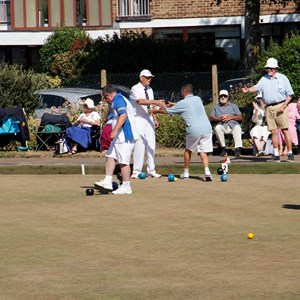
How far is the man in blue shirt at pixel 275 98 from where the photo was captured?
1934cm

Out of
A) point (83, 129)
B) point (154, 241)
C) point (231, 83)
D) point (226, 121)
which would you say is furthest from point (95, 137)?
point (154, 241)

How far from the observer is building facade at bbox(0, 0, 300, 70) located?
49.1 meters

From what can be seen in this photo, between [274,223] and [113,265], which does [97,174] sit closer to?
[274,223]

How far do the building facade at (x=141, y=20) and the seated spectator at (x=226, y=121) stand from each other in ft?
87.6

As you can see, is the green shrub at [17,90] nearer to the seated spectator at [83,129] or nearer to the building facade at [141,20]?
the seated spectator at [83,129]

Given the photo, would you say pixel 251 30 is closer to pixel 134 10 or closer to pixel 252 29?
pixel 252 29

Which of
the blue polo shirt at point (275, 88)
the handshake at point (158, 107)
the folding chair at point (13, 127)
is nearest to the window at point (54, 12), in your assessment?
the folding chair at point (13, 127)

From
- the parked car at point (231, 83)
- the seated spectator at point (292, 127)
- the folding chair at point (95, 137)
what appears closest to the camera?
the seated spectator at point (292, 127)

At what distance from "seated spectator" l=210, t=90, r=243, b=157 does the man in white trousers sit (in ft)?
9.71

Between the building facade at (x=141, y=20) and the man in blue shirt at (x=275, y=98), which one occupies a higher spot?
the building facade at (x=141, y=20)

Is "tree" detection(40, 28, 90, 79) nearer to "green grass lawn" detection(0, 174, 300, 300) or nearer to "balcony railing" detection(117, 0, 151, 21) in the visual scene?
"balcony railing" detection(117, 0, 151, 21)

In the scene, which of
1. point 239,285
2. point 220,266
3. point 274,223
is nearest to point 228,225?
point 274,223

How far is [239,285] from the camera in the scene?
30.8 feet

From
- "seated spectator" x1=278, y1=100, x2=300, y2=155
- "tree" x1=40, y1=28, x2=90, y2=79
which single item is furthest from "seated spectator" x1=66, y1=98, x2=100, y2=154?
"tree" x1=40, y1=28, x2=90, y2=79
